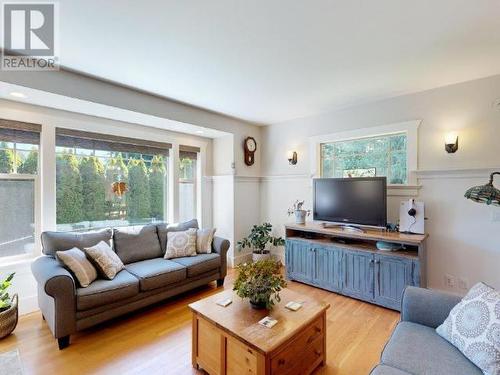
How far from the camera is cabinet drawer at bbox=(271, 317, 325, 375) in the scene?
1.65m

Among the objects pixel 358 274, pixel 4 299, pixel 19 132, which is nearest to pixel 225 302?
pixel 358 274

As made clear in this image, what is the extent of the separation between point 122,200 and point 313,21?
131 inches

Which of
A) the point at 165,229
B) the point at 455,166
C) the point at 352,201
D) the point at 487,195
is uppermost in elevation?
the point at 455,166

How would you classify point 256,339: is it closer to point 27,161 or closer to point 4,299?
point 4,299

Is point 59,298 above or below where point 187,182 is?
below

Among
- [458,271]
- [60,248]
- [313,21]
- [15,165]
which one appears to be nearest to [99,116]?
[15,165]

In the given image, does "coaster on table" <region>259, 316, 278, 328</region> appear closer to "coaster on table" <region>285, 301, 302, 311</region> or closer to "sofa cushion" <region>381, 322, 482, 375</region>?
"coaster on table" <region>285, 301, 302, 311</region>

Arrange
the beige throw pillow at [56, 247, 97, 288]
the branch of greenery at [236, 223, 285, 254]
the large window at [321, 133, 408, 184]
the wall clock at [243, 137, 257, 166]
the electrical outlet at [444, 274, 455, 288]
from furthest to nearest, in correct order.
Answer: the wall clock at [243, 137, 257, 166]
the branch of greenery at [236, 223, 285, 254]
the large window at [321, 133, 408, 184]
the electrical outlet at [444, 274, 455, 288]
the beige throw pillow at [56, 247, 97, 288]

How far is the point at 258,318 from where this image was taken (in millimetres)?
1886

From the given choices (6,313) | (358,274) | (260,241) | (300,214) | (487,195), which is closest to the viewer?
(487,195)

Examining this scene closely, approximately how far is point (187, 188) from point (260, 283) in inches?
117

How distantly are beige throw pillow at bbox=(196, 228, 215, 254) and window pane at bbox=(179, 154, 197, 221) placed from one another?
0.90 m

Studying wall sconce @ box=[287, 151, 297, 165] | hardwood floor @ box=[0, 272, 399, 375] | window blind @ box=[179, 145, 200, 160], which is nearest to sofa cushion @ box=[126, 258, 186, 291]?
hardwood floor @ box=[0, 272, 399, 375]

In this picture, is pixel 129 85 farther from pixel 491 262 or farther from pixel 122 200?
pixel 491 262
